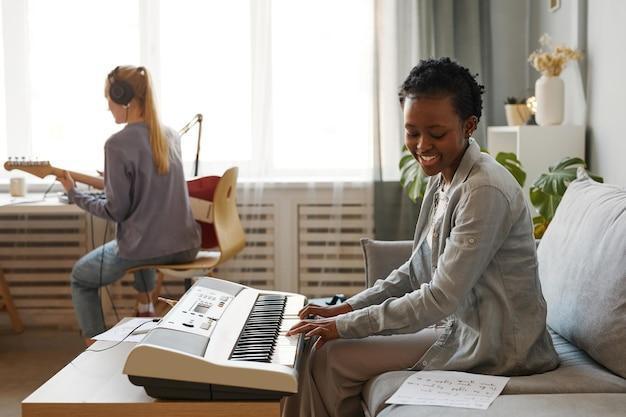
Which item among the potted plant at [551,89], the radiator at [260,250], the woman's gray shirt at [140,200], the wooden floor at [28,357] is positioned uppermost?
the potted plant at [551,89]

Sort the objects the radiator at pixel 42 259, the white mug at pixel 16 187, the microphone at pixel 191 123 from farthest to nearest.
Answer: the radiator at pixel 42 259 < the white mug at pixel 16 187 < the microphone at pixel 191 123

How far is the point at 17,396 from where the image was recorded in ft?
10.7

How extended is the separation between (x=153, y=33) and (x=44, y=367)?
174 cm

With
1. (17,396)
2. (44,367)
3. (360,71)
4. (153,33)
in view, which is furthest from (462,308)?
(153,33)

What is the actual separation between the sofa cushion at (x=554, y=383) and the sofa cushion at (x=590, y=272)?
38mm

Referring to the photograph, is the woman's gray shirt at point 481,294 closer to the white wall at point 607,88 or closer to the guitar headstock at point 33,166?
the white wall at point 607,88

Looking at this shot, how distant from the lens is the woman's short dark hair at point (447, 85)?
1839mm

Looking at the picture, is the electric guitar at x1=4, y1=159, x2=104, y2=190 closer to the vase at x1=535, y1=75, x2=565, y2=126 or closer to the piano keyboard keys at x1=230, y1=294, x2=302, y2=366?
the piano keyboard keys at x1=230, y1=294, x2=302, y2=366

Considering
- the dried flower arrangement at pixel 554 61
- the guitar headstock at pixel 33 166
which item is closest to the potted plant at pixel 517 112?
the dried flower arrangement at pixel 554 61

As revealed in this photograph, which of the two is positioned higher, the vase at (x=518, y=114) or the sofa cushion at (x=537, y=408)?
the vase at (x=518, y=114)

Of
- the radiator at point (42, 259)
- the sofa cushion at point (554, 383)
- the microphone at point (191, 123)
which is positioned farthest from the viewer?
the radiator at point (42, 259)

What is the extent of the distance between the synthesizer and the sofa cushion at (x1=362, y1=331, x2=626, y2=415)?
0.19 meters

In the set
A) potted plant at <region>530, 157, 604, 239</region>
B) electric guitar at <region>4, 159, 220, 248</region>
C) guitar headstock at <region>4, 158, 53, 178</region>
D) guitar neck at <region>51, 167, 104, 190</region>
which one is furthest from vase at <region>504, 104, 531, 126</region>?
guitar headstock at <region>4, 158, 53, 178</region>

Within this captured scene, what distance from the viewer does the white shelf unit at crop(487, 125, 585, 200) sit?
3.47 metres
